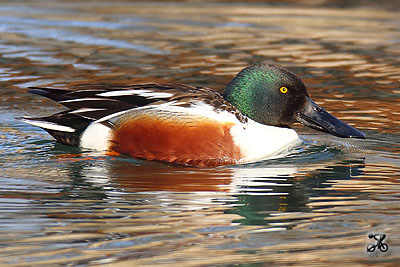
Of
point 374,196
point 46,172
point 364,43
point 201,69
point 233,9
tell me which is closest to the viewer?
point 374,196

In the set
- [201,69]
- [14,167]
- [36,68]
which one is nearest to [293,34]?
[201,69]

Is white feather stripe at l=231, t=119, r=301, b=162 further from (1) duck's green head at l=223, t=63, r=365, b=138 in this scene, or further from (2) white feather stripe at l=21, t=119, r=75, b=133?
(2) white feather stripe at l=21, t=119, r=75, b=133

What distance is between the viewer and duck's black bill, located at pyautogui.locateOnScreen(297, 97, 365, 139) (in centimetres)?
624

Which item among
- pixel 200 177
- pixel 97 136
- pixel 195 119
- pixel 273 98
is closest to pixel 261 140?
pixel 273 98

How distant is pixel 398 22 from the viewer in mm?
12539

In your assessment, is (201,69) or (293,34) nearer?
(201,69)

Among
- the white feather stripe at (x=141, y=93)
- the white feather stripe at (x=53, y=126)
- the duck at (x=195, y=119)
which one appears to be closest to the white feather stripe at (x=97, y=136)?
the duck at (x=195, y=119)

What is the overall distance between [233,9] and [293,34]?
2.47 metres

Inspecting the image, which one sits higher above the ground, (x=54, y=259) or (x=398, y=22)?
(x=398, y=22)

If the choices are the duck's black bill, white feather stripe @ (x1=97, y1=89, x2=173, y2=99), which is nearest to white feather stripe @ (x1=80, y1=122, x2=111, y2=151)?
white feather stripe @ (x1=97, y1=89, x2=173, y2=99)

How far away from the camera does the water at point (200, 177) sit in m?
4.24

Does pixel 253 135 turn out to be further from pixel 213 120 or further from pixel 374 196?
pixel 374 196

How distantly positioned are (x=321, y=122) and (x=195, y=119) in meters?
0.96

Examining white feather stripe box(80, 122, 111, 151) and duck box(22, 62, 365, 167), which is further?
white feather stripe box(80, 122, 111, 151)
